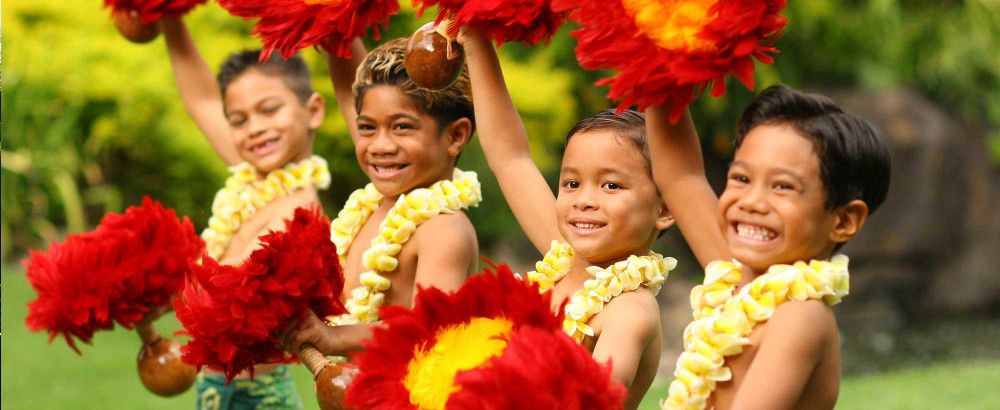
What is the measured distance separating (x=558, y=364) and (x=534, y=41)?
0.72 m

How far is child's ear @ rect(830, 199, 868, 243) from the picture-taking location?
1754 mm

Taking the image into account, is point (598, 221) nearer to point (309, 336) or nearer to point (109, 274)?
point (309, 336)

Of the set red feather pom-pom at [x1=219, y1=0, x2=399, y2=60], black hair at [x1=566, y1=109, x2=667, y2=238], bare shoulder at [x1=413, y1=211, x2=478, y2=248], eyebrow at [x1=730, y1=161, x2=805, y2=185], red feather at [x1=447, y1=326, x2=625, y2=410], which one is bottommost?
red feather at [x1=447, y1=326, x2=625, y2=410]

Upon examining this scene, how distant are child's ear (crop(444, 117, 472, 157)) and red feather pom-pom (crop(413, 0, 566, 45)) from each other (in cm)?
47

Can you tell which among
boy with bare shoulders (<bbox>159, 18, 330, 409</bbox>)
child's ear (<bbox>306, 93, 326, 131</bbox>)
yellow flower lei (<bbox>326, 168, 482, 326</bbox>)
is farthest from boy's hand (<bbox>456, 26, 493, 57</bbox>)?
child's ear (<bbox>306, 93, 326, 131</bbox>)

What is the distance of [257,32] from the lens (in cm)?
244

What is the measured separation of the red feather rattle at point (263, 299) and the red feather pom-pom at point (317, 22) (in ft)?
1.38

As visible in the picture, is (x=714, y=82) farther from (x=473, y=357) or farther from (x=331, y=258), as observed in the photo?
(x=331, y=258)

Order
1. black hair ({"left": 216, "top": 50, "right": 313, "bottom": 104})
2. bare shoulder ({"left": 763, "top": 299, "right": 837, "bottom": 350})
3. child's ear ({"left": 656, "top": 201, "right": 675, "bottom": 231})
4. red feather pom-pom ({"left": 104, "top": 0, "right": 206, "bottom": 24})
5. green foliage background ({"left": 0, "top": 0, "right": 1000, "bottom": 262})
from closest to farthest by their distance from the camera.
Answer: bare shoulder ({"left": 763, "top": 299, "right": 837, "bottom": 350}), child's ear ({"left": 656, "top": 201, "right": 675, "bottom": 231}), red feather pom-pom ({"left": 104, "top": 0, "right": 206, "bottom": 24}), black hair ({"left": 216, "top": 50, "right": 313, "bottom": 104}), green foliage background ({"left": 0, "top": 0, "right": 1000, "bottom": 262})

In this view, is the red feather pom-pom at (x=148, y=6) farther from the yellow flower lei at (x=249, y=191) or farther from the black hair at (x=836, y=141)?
the black hair at (x=836, y=141)

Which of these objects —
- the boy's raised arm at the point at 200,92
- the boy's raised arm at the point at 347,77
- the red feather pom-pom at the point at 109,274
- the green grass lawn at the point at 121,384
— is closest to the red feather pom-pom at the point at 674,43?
the boy's raised arm at the point at 347,77

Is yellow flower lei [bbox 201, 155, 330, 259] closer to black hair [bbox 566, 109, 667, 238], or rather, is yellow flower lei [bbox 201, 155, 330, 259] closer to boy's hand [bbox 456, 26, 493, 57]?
boy's hand [bbox 456, 26, 493, 57]

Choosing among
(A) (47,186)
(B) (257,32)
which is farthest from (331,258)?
(A) (47,186)

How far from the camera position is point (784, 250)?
174 cm
